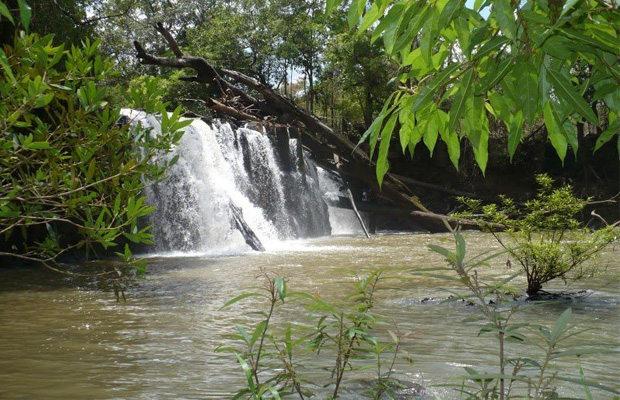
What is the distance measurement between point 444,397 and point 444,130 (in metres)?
2.13

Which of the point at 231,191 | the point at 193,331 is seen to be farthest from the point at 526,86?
the point at 231,191

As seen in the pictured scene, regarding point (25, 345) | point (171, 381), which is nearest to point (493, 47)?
point (171, 381)

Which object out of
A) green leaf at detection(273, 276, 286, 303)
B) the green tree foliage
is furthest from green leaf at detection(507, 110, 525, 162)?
the green tree foliage

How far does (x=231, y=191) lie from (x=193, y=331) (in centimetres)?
1216

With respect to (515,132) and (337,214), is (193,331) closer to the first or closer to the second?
(515,132)

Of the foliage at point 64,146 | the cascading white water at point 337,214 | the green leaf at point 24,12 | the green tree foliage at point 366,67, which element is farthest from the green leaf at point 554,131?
the green tree foliage at point 366,67

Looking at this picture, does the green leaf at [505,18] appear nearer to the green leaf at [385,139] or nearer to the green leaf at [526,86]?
the green leaf at [526,86]

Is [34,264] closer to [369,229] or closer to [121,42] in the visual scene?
[369,229]

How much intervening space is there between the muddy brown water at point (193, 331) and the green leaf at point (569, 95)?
1.93 ft

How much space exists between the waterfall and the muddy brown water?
16.5ft

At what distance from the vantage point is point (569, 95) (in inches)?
57.4

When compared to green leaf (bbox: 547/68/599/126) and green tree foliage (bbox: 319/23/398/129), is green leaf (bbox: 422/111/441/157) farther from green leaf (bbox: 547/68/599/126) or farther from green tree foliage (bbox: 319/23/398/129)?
green tree foliage (bbox: 319/23/398/129)

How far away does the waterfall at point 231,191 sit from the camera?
16.6 metres

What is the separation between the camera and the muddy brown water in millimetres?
4366
